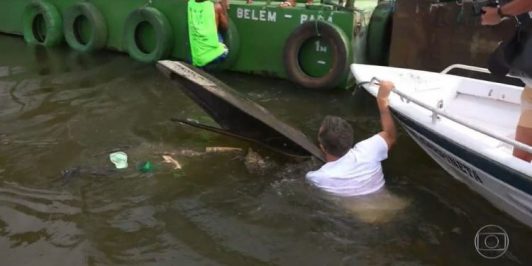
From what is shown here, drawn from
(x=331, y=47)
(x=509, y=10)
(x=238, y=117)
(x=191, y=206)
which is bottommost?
(x=191, y=206)

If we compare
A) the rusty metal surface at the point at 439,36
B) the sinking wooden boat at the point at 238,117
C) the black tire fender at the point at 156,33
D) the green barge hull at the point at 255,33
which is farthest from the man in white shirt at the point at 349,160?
the black tire fender at the point at 156,33

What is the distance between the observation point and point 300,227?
13.9 feet

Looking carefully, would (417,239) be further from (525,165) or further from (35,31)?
(35,31)

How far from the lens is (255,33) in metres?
7.85

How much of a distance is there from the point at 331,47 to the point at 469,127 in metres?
3.59

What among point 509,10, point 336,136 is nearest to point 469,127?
point 509,10

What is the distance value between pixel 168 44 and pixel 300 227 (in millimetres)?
4803

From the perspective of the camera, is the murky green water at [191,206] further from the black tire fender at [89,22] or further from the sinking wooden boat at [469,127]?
the black tire fender at [89,22]

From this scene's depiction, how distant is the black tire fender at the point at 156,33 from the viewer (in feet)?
26.8

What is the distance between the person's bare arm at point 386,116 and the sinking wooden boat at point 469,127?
0.07 meters

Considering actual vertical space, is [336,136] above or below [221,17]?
below

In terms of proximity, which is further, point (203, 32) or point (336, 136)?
point (203, 32)

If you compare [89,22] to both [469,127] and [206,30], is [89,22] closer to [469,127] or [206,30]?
[206,30]

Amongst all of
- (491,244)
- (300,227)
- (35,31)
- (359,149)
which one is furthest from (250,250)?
(35,31)
